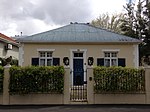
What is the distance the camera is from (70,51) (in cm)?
2119

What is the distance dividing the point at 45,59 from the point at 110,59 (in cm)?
480

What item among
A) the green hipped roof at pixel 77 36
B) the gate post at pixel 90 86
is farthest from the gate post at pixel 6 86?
the green hipped roof at pixel 77 36

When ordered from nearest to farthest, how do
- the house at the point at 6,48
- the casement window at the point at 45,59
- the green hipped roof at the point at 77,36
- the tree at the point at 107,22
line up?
the green hipped roof at the point at 77,36 → the casement window at the point at 45,59 → the house at the point at 6,48 → the tree at the point at 107,22

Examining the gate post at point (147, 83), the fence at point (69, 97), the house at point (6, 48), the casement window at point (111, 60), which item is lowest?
the fence at point (69, 97)

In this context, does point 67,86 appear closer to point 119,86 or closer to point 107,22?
point 119,86

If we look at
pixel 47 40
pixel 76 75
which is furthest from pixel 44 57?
pixel 76 75

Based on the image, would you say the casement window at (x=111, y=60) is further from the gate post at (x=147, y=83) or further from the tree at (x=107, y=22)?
the tree at (x=107, y=22)

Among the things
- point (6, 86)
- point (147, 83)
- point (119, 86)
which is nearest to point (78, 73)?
point (119, 86)

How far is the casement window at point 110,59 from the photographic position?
21203mm

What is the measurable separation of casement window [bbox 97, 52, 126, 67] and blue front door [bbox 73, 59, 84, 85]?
1393 mm

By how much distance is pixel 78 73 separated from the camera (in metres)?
20.4

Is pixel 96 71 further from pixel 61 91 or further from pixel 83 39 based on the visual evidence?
pixel 83 39

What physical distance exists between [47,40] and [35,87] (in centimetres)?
772

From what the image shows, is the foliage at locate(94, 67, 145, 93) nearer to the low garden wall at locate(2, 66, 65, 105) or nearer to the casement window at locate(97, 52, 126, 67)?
the low garden wall at locate(2, 66, 65, 105)
